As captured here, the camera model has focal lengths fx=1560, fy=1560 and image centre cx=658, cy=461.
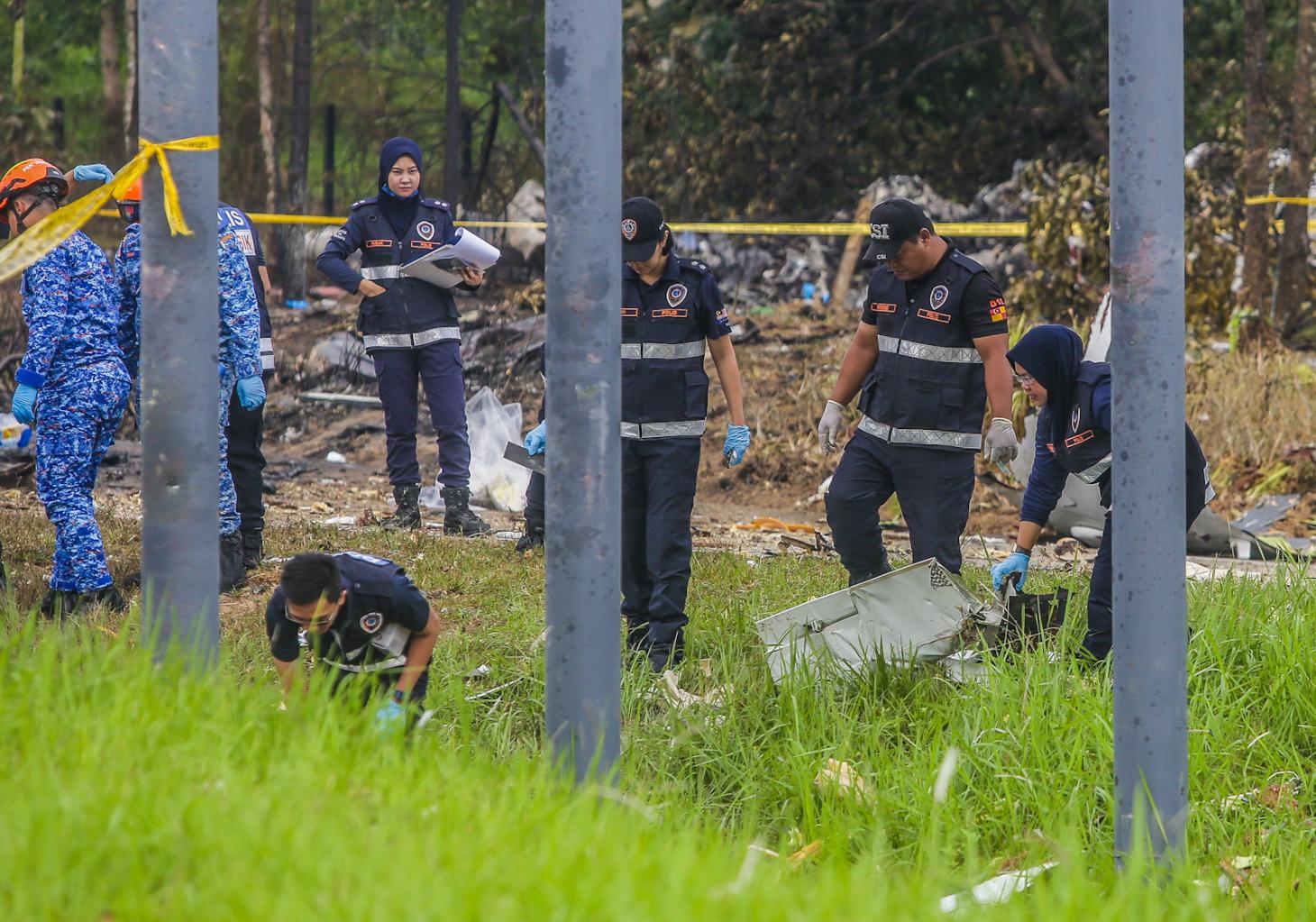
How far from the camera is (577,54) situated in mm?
3213

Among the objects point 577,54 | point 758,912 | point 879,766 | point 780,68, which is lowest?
point 879,766

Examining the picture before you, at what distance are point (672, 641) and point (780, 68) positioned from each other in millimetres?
13374

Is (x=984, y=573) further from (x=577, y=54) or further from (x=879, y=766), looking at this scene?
(x=577, y=54)

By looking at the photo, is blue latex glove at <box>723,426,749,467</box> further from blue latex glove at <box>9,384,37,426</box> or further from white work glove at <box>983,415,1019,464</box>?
blue latex glove at <box>9,384,37,426</box>

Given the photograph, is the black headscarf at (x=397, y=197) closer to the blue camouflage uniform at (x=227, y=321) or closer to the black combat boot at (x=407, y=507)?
the black combat boot at (x=407, y=507)

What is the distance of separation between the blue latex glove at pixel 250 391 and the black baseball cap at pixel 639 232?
187 centimetres

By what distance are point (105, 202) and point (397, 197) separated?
4.32 meters

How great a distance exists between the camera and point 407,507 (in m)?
8.14

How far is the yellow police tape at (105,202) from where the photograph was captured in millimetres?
3301

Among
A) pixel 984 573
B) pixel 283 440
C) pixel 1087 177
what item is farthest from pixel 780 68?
pixel 984 573

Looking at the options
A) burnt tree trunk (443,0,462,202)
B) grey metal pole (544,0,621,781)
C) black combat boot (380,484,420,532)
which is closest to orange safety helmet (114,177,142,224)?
black combat boot (380,484,420,532)

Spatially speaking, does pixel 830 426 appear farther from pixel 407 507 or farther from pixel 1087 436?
pixel 407 507

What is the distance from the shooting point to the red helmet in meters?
5.75

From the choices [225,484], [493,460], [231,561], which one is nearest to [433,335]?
[493,460]
